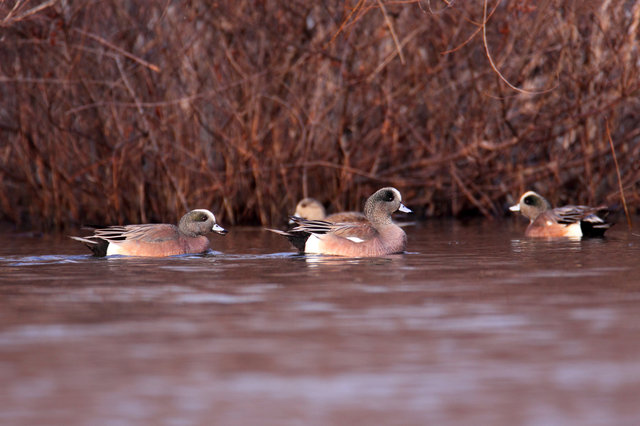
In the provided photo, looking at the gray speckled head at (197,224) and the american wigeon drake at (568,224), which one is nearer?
the gray speckled head at (197,224)

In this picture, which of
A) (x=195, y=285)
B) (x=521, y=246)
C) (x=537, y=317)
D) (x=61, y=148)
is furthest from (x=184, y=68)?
(x=537, y=317)

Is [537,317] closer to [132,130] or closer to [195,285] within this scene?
[195,285]

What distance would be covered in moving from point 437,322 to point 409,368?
48.5 inches

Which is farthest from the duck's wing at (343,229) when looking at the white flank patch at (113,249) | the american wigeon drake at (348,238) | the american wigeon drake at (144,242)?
the white flank patch at (113,249)

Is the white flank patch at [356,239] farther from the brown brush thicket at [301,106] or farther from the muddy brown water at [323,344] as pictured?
the brown brush thicket at [301,106]

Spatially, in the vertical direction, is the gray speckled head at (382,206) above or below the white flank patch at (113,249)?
above

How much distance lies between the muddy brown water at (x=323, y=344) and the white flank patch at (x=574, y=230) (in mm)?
3398

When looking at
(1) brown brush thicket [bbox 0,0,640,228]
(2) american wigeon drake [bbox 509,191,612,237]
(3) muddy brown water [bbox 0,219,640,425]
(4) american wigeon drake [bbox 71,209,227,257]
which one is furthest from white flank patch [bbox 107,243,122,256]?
(2) american wigeon drake [bbox 509,191,612,237]

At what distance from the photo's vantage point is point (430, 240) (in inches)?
504

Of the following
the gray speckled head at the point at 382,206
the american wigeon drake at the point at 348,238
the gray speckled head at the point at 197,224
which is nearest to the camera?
the american wigeon drake at the point at 348,238

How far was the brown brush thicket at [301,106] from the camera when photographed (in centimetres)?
1570

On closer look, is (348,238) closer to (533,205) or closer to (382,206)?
(382,206)

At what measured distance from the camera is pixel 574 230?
1303 centimetres

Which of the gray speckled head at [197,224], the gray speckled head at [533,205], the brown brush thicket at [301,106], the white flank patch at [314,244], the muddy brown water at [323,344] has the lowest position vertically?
the muddy brown water at [323,344]
